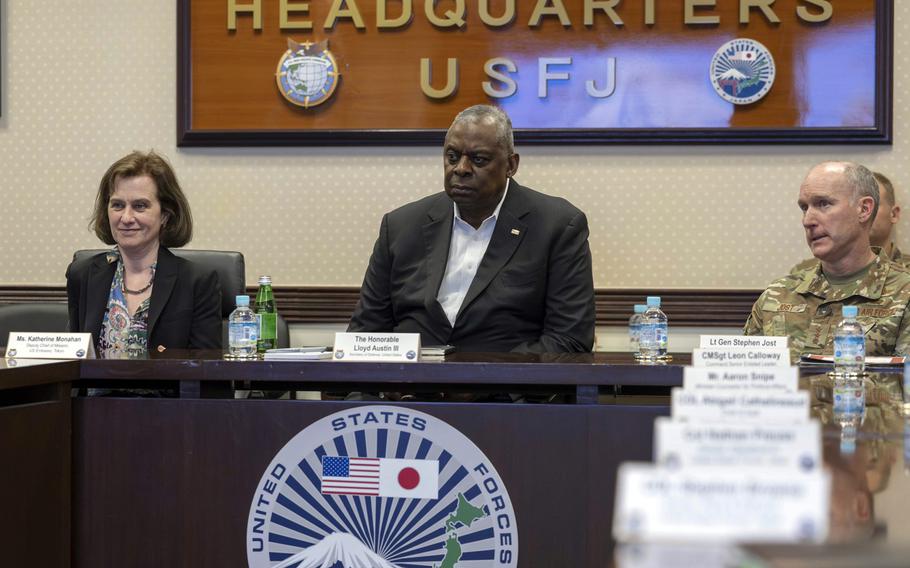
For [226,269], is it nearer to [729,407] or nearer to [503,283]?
[503,283]

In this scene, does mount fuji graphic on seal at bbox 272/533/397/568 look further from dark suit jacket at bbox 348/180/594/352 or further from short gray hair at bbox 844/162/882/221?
short gray hair at bbox 844/162/882/221

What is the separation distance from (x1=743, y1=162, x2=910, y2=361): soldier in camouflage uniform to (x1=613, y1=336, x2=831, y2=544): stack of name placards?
6.58 feet

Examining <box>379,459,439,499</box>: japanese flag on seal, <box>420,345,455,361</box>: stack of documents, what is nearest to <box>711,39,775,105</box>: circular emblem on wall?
<box>420,345,455,361</box>: stack of documents

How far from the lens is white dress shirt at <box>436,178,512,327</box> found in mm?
3279

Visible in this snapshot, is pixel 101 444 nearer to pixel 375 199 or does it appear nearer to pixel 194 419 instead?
pixel 194 419

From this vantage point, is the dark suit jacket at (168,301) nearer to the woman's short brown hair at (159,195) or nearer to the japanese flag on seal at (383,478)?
the woman's short brown hair at (159,195)

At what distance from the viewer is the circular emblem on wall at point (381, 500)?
2387 millimetres

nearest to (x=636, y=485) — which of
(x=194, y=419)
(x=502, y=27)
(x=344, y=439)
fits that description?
(x=344, y=439)

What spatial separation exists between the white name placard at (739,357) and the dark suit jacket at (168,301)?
1516 millimetres

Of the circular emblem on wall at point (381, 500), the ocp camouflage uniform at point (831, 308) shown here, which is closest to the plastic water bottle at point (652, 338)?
the ocp camouflage uniform at point (831, 308)

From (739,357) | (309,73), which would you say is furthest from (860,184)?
(309,73)

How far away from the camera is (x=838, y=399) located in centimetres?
200

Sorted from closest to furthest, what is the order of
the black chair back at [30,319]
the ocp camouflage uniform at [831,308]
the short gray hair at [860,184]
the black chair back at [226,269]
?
the ocp camouflage uniform at [831,308] → the short gray hair at [860,184] → the black chair back at [226,269] → the black chair back at [30,319]

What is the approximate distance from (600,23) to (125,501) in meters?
2.56
